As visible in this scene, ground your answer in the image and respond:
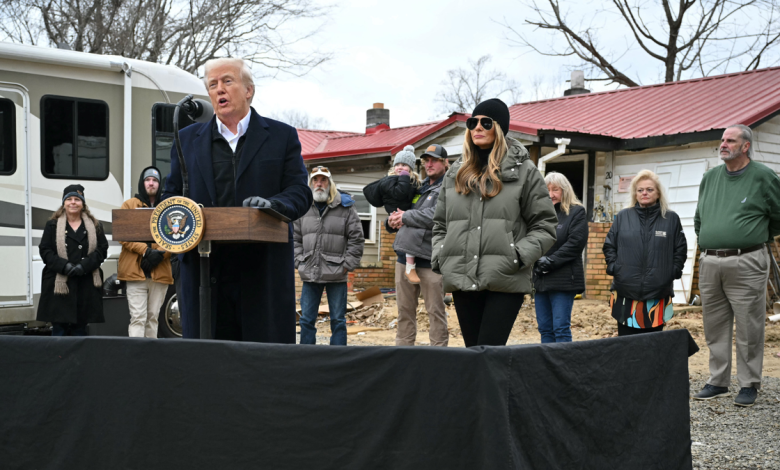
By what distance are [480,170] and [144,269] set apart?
425cm

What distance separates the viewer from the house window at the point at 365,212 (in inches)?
648

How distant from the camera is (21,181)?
22.2ft

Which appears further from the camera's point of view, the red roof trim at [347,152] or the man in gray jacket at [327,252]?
the red roof trim at [347,152]

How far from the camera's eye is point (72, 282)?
6238 mm

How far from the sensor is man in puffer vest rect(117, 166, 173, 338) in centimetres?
682

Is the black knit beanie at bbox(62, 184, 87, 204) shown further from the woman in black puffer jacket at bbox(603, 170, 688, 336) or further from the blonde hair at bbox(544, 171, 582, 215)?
the woman in black puffer jacket at bbox(603, 170, 688, 336)

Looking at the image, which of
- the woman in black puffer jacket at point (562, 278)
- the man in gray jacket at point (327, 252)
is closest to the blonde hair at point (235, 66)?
the woman in black puffer jacket at point (562, 278)

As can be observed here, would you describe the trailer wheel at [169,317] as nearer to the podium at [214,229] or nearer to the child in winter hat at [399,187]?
the child in winter hat at [399,187]

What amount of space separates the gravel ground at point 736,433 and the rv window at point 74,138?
608 cm

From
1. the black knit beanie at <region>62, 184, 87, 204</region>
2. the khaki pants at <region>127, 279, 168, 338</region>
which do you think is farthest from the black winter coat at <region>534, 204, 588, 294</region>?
the black knit beanie at <region>62, 184, 87, 204</region>

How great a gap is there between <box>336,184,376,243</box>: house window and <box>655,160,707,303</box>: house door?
6.67 metres

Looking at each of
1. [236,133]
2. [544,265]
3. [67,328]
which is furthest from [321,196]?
[236,133]

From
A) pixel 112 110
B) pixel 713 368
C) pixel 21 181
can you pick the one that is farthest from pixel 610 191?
pixel 21 181

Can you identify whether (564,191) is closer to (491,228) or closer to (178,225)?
(491,228)
